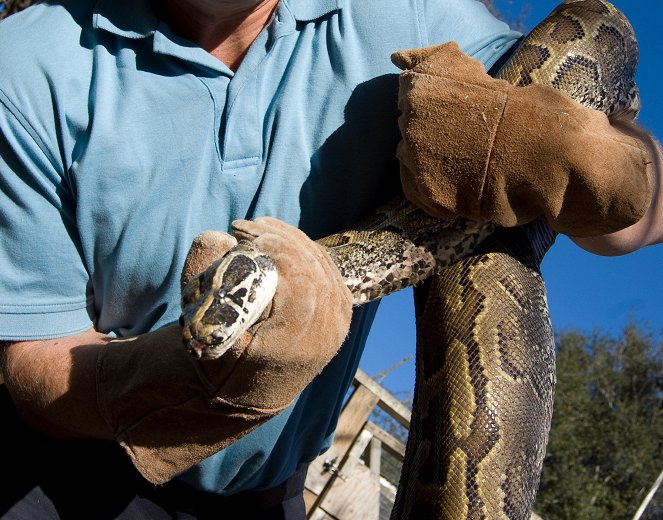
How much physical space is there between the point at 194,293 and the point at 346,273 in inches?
28.8

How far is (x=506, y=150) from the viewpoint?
2305 millimetres

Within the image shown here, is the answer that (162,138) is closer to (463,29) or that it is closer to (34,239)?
(34,239)

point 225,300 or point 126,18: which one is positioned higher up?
point 126,18

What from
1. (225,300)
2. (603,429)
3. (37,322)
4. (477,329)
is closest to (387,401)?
(477,329)

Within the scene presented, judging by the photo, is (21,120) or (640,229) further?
(640,229)

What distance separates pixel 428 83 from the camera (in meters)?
2.34

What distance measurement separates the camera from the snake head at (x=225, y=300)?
1.84 meters

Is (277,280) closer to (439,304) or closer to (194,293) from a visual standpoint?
(194,293)

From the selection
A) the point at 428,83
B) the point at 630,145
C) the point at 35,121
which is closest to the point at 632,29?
the point at 630,145

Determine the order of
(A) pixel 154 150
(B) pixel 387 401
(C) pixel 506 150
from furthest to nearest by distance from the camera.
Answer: (B) pixel 387 401 → (A) pixel 154 150 → (C) pixel 506 150

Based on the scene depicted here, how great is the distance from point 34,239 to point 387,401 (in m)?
2.35

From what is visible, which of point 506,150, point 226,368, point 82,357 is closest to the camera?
point 226,368

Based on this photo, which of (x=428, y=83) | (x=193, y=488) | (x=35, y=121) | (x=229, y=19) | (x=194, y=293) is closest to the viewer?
(x=194, y=293)

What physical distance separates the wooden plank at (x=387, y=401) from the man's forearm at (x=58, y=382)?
6.36ft
